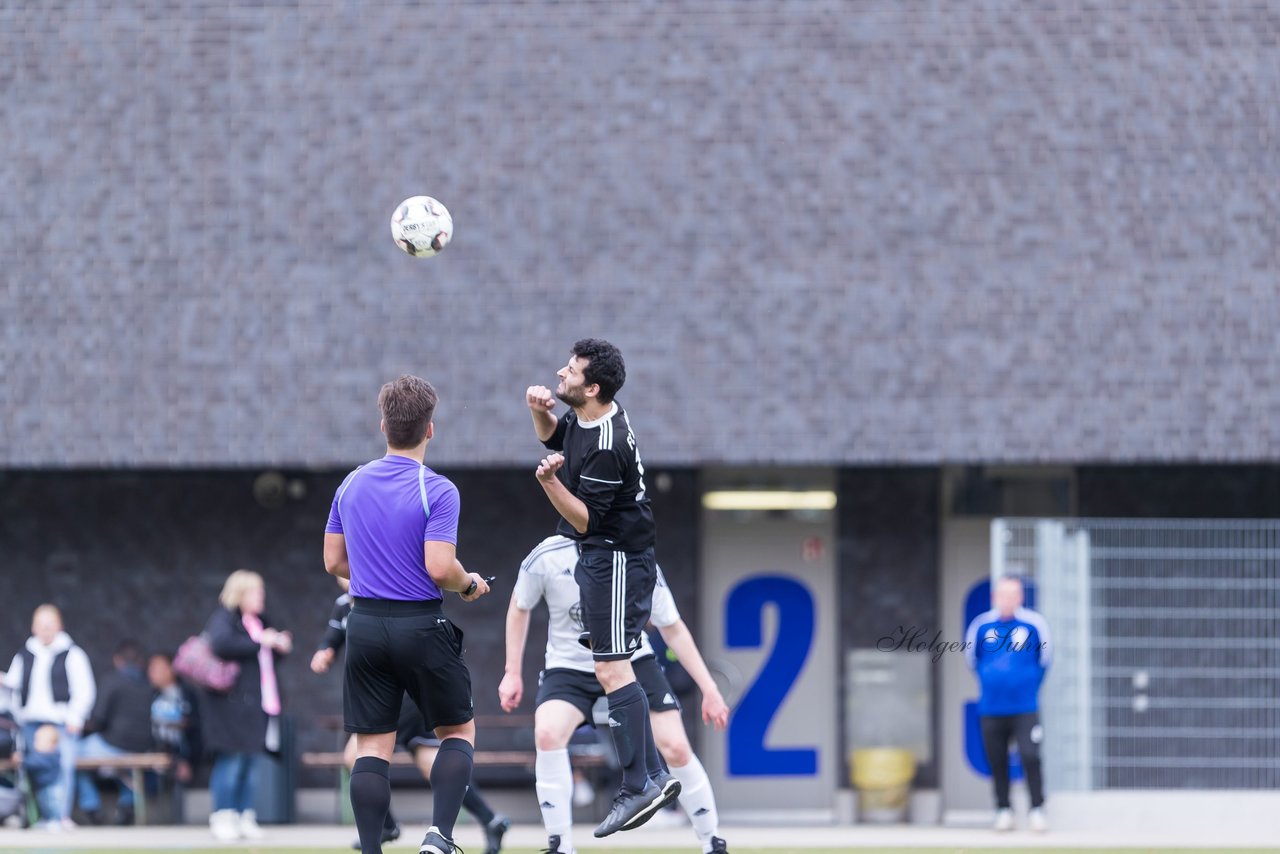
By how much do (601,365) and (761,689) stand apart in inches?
371

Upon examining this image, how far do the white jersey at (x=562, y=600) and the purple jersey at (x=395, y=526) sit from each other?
1415mm

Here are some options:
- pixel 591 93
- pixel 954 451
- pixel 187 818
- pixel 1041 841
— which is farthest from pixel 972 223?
pixel 187 818

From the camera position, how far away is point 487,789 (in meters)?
16.5

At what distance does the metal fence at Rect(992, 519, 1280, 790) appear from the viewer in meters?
14.2

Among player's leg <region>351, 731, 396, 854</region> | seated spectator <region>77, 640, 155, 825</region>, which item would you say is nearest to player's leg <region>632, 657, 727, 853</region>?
player's leg <region>351, 731, 396, 854</region>

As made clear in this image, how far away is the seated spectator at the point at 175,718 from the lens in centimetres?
1630

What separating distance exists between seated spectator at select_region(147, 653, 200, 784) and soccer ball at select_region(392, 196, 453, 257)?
714 cm

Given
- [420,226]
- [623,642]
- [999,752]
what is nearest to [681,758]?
[623,642]

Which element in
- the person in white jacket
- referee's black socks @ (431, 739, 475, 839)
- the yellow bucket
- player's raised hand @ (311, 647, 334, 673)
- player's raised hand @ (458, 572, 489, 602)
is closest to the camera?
player's raised hand @ (458, 572, 489, 602)

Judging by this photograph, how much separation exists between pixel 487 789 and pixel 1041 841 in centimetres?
536

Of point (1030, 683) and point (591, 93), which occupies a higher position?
point (591, 93)

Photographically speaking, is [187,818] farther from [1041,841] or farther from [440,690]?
[440,690]

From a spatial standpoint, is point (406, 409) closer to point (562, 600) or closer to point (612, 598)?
point (612, 598)

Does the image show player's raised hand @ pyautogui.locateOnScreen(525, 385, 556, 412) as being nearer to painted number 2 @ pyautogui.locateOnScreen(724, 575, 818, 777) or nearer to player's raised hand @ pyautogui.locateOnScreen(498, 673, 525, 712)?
player's raised hand @ pyautogui.locateOnScreen(498, 673, 525, 712)
